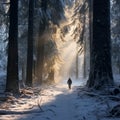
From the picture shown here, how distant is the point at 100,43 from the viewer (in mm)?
15836

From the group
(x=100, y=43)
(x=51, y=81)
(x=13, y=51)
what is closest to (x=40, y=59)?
(x=51, y=81)

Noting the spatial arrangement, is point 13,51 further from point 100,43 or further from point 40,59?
point 40,59

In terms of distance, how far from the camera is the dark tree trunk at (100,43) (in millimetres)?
15406

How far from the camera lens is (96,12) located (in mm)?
15992

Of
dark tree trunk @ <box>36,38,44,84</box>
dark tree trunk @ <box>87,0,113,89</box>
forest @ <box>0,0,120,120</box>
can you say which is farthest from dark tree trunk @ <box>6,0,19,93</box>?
dark tree trunk @ <box>36,38,44,84</box>

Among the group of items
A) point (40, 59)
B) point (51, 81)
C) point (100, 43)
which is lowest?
point (51, 81)

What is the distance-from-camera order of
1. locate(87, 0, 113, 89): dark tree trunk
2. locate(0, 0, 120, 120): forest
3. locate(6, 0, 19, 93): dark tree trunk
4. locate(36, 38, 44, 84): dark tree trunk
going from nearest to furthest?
1. locate(0, 0, 120, 120): forest
2. locate(87, 0, 113, 89): dark tree trunk
3. locate(6, 0, 19, 93): dark tree trunk
4. locate(36, 38, 44, 84): dark tree trunk

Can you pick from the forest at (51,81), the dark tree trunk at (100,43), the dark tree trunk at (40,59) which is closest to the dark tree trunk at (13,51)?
the forest at (51,81)

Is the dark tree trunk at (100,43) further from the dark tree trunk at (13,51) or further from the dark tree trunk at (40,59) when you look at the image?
the dark tree trunk at (40,59)

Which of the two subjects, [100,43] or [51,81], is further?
[51,81]

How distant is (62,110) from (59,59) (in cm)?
2496

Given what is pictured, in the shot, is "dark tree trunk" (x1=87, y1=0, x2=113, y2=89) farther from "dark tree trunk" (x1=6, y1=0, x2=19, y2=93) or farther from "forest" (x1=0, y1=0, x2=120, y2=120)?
"dark tree trunk" (x1=6, y1=0, x2=19, y2=93)

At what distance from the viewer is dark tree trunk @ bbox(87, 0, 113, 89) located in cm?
1541

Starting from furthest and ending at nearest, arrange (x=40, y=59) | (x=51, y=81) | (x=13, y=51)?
(x=51, y=81)
(x=40, y=59)
(x=13, y=51)
